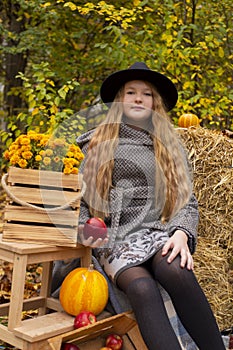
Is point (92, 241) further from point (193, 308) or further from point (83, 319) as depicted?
point (193, 308)

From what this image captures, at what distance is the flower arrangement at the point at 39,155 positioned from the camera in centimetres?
232

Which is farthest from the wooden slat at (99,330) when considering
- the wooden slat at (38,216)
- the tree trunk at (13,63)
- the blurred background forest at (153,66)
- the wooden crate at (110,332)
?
the tree trunk at (13,63)

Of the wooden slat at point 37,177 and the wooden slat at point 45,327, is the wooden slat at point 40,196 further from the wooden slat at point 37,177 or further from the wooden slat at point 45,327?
the wooden slat at point 45,327

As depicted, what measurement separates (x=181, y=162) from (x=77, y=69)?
2.76 meters

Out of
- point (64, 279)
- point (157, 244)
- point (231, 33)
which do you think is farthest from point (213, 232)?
point (231, 33)

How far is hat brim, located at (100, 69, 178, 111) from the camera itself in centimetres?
274

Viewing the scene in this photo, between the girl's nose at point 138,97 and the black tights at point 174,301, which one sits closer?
the black tights at point 174,301

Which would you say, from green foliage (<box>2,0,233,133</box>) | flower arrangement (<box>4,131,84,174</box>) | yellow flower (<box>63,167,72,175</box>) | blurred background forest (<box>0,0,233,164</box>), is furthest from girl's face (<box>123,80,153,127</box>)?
green foliage (<box>2,0,233,133</box>)

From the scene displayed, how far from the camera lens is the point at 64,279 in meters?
2.63

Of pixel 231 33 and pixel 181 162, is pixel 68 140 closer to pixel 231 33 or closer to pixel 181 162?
pixel 181 162

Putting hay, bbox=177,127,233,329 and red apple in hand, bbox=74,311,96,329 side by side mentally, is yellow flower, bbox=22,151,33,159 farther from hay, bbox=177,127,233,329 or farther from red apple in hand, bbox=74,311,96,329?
hay, bbox=177,127,233,329

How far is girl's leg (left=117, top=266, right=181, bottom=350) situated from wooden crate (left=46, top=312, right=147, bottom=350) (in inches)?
4.7

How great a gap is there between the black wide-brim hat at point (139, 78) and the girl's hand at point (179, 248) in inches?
31.1

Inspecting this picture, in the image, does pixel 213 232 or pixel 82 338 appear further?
pixel 213 232
